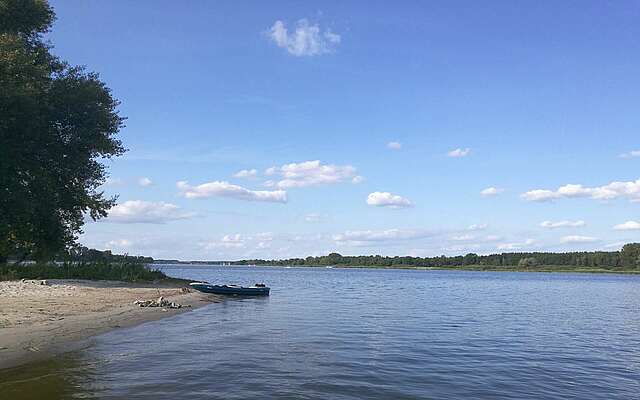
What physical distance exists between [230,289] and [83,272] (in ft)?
44.7

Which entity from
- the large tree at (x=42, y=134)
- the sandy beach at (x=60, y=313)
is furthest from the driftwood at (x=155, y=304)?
the large tree at (x=42, y=134)

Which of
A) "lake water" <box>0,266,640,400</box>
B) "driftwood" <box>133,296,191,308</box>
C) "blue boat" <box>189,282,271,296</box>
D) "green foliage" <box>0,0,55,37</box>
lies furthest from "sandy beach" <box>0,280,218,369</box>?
"green foliage" <box>0,0,55,37</box>

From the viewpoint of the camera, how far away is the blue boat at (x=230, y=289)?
169ft

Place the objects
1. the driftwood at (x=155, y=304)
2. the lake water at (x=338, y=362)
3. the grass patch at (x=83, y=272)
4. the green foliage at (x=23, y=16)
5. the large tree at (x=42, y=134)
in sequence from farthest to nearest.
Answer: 1. the grass patch at (x=83, y=272)
2. the driftwood at (x=155, y=304)
3. the green foliage at (x=23, y=16)
4. the large tree at (x=42, y=134)
5. the lake water at (x=338, y=362)

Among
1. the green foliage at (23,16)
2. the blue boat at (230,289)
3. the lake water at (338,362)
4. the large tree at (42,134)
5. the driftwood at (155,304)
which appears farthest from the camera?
the blue boat at (230,289)

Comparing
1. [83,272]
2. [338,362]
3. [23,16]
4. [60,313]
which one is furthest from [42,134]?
[83,272]

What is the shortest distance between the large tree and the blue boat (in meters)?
26.4

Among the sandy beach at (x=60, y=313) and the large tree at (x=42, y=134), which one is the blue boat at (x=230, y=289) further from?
the large tree at (x=42, y=134)

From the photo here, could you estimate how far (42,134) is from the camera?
19.7 meters

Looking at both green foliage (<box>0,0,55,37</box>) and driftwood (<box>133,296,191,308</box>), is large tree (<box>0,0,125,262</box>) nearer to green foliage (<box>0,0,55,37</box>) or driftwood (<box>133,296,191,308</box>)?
green foliage (<box>0,0,55,37</box>)

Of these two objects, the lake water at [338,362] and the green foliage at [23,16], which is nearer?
the lake water at [338,362]

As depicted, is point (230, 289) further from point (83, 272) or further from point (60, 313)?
point (60, 313)

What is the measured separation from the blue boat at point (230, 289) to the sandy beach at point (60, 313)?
6.13m

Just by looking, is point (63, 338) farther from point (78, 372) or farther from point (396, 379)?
point (396, 379)
